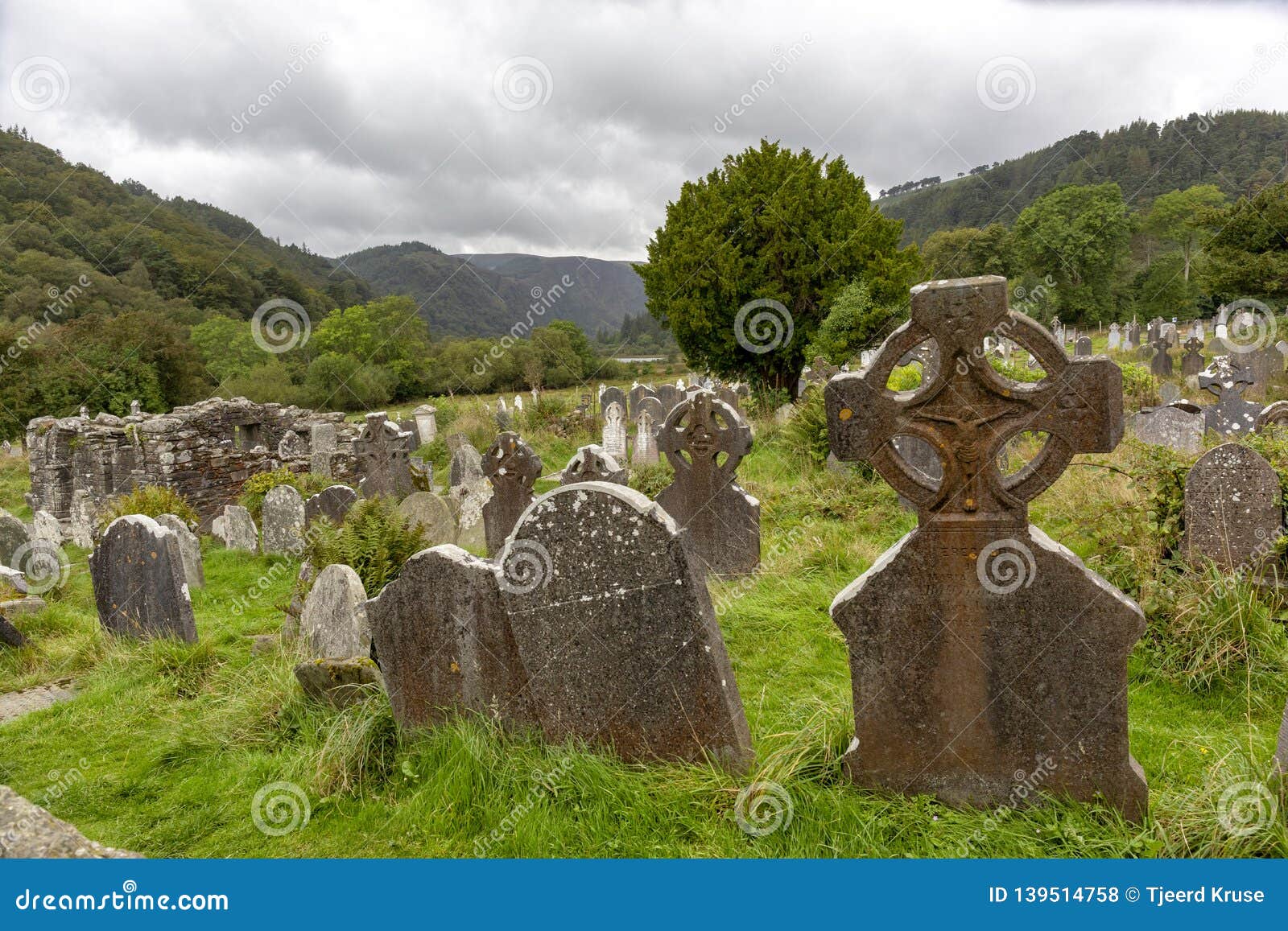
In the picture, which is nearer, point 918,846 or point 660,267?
point 918,846

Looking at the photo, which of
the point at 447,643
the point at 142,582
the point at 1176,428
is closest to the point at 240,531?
the point at 142,582

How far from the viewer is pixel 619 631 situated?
11.3ft

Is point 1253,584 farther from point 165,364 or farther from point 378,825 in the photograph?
point 165,364

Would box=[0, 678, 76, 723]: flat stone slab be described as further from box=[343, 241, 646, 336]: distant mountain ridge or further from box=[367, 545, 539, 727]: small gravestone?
box=[343, 241, 646, 336]: distant mountain ridge

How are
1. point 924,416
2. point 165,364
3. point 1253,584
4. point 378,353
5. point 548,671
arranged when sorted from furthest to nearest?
point 378,353 → point 165,364 → point 1253,584 → point 548,671 → point 924,416

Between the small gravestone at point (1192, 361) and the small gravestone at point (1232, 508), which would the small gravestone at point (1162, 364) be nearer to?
the small gravestone at point (1192, 361)

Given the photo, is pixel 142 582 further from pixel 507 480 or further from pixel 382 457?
pixel 382 457

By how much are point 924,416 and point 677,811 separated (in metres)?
2.09

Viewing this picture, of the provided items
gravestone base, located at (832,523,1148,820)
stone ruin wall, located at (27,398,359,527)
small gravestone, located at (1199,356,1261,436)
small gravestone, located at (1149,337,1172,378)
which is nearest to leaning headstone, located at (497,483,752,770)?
gravestone base, located at (832,523,1148,820)

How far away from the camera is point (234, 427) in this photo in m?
16.5

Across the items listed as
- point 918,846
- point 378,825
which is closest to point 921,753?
point 918,846

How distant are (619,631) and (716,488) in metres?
3.97

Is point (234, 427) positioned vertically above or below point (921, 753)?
above

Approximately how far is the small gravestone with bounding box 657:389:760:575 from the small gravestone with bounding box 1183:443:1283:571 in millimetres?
3581
